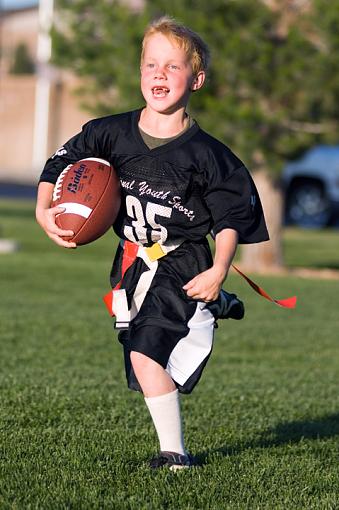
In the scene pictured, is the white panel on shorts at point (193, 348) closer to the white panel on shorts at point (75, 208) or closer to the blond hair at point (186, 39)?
the white panel on shorts at point (75, 208)

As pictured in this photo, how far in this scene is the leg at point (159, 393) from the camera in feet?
14.9

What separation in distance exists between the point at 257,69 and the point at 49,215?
10396 mm

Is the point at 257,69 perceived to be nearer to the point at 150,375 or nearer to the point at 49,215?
the point at 49,215

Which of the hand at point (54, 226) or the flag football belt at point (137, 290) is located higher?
the hand at point (54, 226)

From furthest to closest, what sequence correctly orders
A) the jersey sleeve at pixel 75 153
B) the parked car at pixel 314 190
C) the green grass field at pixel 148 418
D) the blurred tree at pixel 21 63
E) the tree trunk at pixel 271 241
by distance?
the blurred tree at pixel 21 63, the parked car at pixel 314 190, the tree trunk at pixel 271 241, the jersey sleeve at pixel 75 153, the green grass field at pixel 148 418

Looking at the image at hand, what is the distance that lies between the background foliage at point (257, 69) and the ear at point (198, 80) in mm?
9459

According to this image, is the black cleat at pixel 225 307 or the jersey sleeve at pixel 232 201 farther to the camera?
the black cleat at pixel 225 307

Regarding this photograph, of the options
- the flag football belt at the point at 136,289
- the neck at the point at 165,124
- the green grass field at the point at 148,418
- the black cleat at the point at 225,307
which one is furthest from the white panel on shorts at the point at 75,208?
the green grass field at the point at 148,418

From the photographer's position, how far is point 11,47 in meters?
63.6

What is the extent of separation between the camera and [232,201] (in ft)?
15.0

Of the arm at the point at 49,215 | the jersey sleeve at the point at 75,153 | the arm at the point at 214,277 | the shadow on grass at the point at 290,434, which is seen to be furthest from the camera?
the shadow on grass at the point at 290,434

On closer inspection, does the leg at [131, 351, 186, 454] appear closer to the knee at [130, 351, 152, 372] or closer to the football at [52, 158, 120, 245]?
the knee at [130, 351, 152, 372]

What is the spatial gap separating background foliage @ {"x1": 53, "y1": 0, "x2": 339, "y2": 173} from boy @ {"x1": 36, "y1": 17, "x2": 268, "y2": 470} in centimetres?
961

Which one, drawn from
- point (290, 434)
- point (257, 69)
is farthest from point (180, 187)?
point (257, 69)
